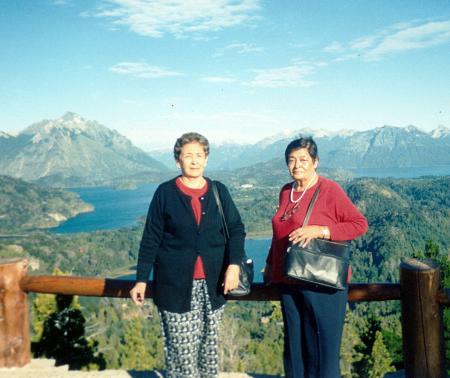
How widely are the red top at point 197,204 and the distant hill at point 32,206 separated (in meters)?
150

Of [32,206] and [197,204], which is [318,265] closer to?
[197,204]

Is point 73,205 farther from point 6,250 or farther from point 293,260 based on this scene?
point 293,260

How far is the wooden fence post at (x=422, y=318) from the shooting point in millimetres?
2875

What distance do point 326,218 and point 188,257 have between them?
36.5 inches

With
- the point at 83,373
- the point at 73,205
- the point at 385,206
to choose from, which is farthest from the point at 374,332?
the point at 73,205

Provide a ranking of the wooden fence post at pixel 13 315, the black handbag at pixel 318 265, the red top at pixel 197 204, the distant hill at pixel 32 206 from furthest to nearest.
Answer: the distant hill at pixel 32 206, the wooden fence post at pixel 13 315, the red top at pixel 197 204, the black handbag at pixel 318 265

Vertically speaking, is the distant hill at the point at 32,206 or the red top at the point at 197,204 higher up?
the distant hill at the point at 32,206

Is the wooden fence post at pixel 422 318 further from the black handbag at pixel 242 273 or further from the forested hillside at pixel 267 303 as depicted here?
the forested hillside at pixel 267 303

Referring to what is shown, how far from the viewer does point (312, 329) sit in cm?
279

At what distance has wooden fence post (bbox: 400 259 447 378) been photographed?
2875 millimetres

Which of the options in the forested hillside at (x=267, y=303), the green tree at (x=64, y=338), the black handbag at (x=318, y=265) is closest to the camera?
the black handbag at (x=318, y=265)

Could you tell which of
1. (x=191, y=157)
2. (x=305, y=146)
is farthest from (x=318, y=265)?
(x=191, y=157)

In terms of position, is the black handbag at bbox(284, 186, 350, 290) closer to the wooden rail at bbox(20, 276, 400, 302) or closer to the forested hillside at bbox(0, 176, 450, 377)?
the wooden rail at bbox(20, 276, 400, 302)

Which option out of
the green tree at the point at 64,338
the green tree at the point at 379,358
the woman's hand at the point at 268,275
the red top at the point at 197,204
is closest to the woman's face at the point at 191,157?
the red top at the point at 197,204
